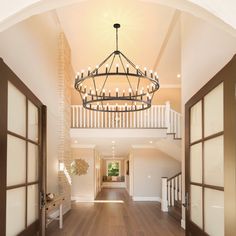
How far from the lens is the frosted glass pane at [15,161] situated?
8.98 ft

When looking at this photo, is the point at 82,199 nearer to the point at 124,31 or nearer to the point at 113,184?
the point at 124,31

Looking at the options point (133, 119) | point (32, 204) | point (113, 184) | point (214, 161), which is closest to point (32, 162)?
point (32, 204)

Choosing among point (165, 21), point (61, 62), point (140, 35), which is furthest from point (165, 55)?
point (61, 62)

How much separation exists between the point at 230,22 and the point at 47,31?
19.4 ft

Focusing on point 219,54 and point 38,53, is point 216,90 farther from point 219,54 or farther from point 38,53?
point 38,53

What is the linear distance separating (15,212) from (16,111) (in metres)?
0.98

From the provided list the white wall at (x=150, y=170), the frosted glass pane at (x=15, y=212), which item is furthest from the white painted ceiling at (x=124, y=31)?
the frosted glass pane at (x=15, y=212)

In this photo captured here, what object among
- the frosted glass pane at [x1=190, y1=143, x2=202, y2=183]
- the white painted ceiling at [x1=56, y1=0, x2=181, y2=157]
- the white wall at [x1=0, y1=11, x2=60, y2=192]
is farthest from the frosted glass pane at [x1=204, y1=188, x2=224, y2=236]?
the white painted ceiling at [x1=56, y1=0, x2=181, y2=157]

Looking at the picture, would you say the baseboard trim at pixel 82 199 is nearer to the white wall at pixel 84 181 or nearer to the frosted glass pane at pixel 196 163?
the white wall at pixel 84 181

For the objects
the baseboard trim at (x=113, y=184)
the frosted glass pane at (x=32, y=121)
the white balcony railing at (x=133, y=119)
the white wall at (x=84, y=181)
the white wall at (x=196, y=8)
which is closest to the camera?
the white wall at (x=196, y=8)

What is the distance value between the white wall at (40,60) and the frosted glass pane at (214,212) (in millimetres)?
3027

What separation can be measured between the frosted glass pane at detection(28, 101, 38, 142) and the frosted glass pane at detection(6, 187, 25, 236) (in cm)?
63

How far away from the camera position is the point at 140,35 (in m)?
8.70

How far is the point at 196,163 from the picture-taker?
3350 mm
